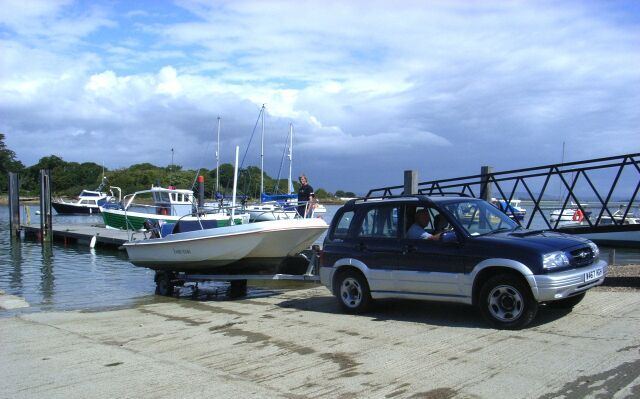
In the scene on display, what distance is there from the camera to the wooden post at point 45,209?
3400cm

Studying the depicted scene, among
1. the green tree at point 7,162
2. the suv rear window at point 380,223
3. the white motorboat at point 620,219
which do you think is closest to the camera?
the suv rear window at point 380,223

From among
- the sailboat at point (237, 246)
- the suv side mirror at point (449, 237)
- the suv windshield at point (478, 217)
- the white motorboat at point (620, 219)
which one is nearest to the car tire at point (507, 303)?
the suv side mirror at point (449, 237)

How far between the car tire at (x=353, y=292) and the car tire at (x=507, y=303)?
1935mm

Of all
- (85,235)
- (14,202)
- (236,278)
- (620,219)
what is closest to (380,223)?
(236,278)

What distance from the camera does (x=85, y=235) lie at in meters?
31.8

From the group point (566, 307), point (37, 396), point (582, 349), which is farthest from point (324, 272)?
point (37, 396)

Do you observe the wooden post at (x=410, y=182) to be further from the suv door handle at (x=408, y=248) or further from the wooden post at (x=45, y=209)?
the wooden post at (x=45, y=209)

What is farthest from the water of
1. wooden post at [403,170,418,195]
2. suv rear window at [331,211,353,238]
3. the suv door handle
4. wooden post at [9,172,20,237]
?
wooden post at [9,172,20,237]

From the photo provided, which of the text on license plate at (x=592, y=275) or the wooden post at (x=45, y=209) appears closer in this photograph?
the text on license plate at (x=592, y=275)

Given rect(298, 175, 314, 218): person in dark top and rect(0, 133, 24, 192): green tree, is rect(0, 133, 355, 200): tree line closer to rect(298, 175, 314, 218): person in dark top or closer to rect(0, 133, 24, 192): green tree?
rect(0, 133, 24, 192): green tree

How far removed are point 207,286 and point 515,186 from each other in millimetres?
8036

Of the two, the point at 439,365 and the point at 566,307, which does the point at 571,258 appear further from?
the point at 439,365

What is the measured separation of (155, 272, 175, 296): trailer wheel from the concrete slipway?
401 cm

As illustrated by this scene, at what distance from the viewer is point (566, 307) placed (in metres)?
8.56
